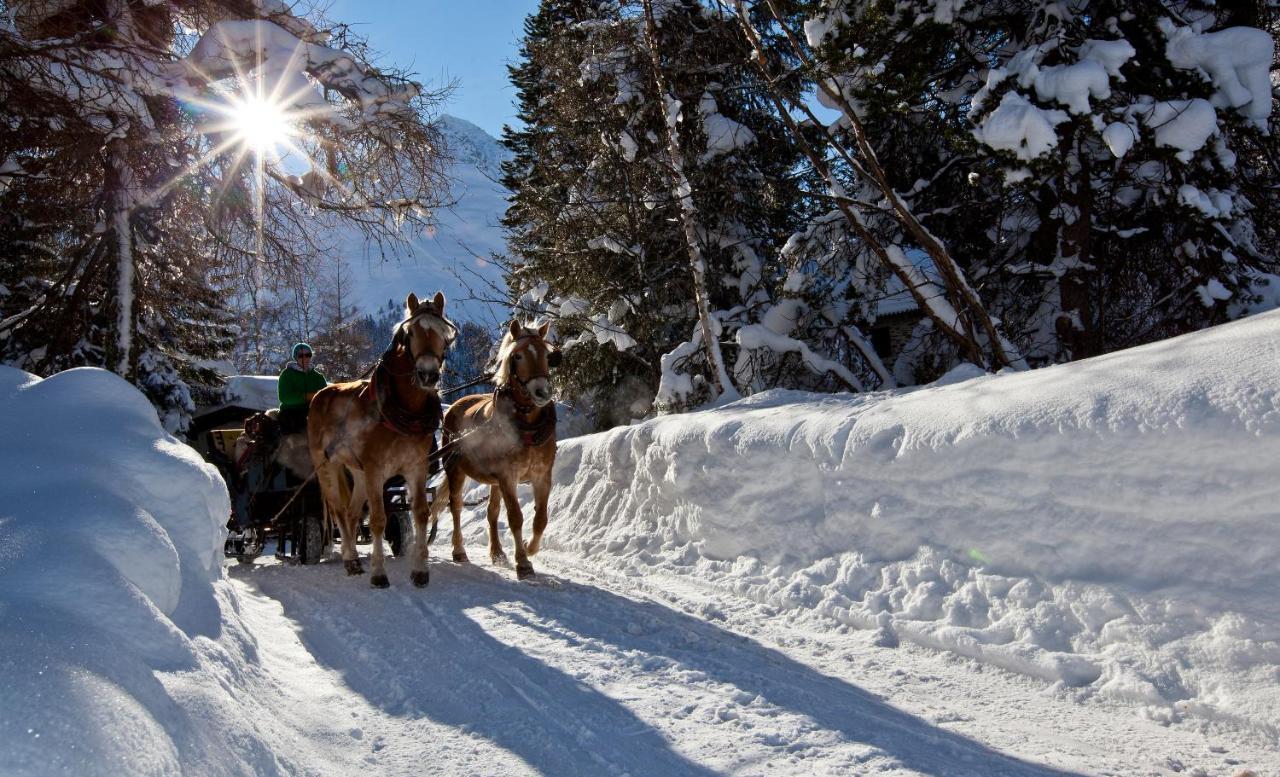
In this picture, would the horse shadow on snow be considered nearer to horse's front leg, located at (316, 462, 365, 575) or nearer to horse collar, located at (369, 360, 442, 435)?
horse's front leg, located at (316, 462, 365, 575)

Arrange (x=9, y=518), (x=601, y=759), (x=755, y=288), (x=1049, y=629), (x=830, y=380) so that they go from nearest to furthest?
1. (x=9, y=518)
2. (x=601, y=759)
3. (x=1049, y=629)
4. (x=830, y=380)
5. (x=755, y=288)

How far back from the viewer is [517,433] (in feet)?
23.6

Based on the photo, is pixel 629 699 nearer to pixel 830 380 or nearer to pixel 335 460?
pixel 335 460

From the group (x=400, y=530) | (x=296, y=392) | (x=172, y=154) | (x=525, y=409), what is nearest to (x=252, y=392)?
(x=296, y=392)

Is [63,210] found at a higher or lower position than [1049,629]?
higher

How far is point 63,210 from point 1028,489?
9965mm

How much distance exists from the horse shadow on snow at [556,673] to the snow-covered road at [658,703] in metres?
0.01

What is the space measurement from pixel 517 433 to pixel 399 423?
106cm

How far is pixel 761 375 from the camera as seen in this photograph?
13.0 metres

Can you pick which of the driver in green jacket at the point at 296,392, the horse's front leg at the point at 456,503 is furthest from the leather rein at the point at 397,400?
the driver in green jacket at the point at 296,392

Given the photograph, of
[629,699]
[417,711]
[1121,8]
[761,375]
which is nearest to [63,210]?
[417,711]

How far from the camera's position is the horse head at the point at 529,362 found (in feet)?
22.5

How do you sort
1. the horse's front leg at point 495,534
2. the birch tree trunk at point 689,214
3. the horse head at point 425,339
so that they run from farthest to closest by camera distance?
the birch tree trunk at point 689,214, the horse's front leg at point 495,534, the horse head at point 425,339

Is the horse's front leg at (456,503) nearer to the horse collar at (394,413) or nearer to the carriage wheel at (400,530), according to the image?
the carriage wheel at (400,530)
